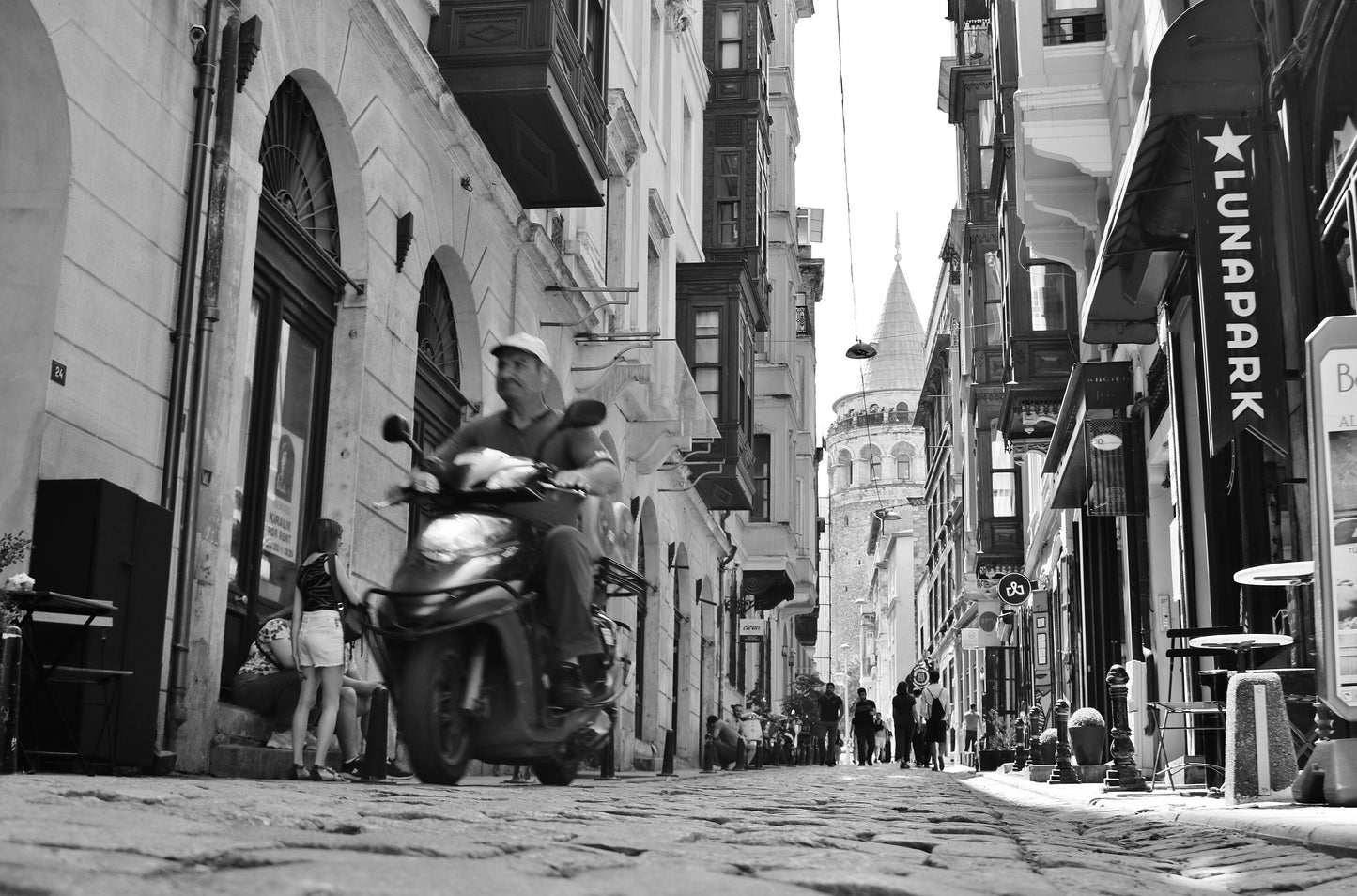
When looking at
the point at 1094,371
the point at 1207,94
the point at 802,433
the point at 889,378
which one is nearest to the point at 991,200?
the point at 802,433

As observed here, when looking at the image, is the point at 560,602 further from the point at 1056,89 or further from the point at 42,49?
the point at 1056,89

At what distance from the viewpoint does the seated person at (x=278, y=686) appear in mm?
9211

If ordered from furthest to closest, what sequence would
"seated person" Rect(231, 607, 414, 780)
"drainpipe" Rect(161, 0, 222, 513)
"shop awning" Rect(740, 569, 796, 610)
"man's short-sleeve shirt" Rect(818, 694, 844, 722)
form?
"shop awning" Rect(740, 569, 796, 610)
"man's short-sleeve shirt" Rect(818, 694, 844, 722)
"seated person" Rect(231, 607, 414, 780)
"drainpipe" Rect(161, 0, 222, 513)

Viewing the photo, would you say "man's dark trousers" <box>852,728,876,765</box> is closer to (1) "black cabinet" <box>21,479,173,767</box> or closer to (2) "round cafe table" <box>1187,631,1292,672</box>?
(2) "round cafe table" <box>1187,631,1292,672</box>

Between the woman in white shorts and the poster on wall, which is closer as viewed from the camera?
the woman in white shorts

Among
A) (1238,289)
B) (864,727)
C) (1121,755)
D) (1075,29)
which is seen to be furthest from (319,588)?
(864,727)

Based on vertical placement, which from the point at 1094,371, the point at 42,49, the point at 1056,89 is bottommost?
the point at 42,49

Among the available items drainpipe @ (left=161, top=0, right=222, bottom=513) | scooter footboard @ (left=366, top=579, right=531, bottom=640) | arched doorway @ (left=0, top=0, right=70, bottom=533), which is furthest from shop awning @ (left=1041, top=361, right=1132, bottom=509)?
arched doorway @ (left=0, top=0, right=70, bottom=533)

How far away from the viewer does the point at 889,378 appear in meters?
124

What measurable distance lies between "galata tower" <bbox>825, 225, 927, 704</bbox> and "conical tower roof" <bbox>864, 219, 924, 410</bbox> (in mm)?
71

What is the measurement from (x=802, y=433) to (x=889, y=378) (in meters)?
76.9

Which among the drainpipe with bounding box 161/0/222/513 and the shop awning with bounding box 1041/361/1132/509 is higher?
the shop awning with bounding box 1041/361/1132/509

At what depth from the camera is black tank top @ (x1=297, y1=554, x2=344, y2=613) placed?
339 inches

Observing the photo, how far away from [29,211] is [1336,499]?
5962mm
